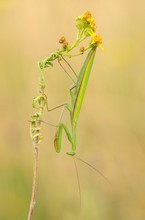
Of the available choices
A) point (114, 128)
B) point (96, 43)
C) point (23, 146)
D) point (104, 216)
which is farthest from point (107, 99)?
point (96, 43)

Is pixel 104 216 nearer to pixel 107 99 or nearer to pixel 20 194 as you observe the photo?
pixel 20 194

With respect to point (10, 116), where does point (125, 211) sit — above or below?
below

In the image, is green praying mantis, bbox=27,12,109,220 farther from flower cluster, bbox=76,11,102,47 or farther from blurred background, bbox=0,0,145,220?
blurred background, bbox=0,0,145,220

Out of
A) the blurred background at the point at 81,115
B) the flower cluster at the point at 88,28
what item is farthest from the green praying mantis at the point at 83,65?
the blurred background at the point at 81,115

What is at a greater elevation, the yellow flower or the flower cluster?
the flower cluster

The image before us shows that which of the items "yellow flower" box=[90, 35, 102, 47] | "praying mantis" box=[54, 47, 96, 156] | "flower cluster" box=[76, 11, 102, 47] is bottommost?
"praying mantis" box=[54, 47, 96, 156]

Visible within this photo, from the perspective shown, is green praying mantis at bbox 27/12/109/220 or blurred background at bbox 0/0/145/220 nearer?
green praying mantis at bbox 27/12/109/220

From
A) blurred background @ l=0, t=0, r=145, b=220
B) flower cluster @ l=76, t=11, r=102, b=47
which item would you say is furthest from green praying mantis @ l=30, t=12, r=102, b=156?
blurred background @ l=0, t=0, r=145, b=220
